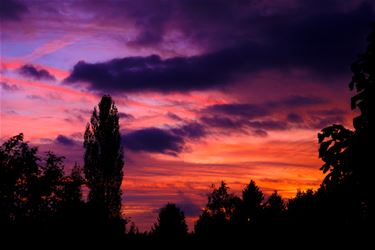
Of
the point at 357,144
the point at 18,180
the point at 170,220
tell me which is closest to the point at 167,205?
the point at 170,220

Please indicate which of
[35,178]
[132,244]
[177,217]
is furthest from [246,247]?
[177,217]

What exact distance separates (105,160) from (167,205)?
8.22m

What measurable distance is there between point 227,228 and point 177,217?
67.7ft

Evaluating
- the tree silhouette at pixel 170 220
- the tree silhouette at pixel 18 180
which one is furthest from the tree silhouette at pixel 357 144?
the tree silhouette at pixel 170 220

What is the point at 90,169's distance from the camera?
53.4 m

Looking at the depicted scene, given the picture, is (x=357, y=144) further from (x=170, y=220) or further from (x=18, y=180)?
(x=170, y=220)

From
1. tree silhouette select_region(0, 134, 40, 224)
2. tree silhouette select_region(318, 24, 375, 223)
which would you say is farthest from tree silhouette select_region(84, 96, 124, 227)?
tree silhouette select_region(318, 24, 375, 223)

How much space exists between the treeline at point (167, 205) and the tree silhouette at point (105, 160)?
4.0 inches

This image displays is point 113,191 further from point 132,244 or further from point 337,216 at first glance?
point 337,216

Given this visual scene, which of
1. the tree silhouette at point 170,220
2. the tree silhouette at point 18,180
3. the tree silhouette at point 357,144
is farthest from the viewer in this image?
the tree silhouette at point 170,220

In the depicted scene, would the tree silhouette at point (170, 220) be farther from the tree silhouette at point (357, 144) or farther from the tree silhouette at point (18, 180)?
the tree silhouette at point (357, 144)

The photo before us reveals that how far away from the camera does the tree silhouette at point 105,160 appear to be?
5212cm

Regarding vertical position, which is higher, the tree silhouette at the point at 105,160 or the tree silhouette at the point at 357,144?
the tree silhouette at the point at 105,160

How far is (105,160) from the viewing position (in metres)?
53.5
